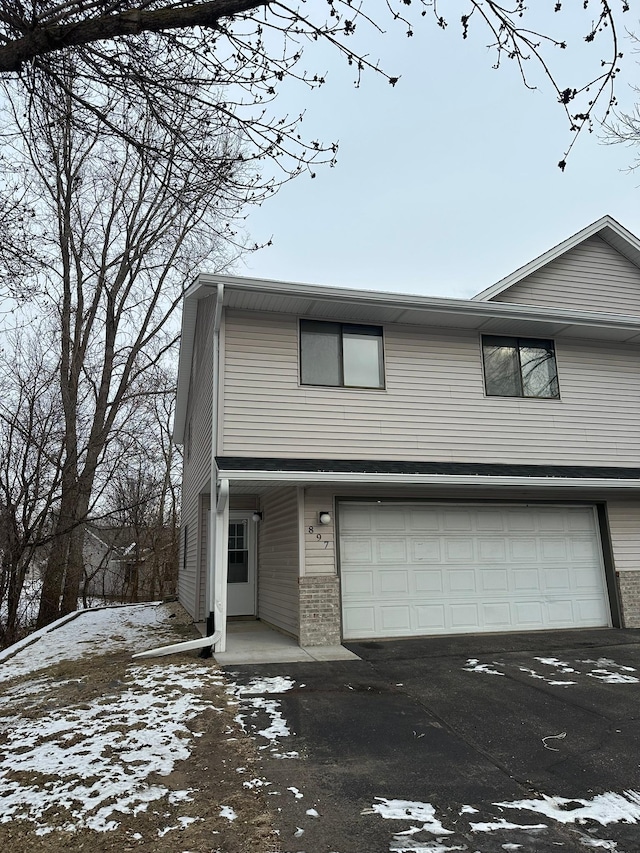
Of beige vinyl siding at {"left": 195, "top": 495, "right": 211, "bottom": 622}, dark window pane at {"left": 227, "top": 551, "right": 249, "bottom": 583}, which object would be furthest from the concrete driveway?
dark window pane at {"left": 227, "top": 551, "right": 249, "bottom": 583}

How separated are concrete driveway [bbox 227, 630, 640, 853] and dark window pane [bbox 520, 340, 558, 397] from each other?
14.4 ft

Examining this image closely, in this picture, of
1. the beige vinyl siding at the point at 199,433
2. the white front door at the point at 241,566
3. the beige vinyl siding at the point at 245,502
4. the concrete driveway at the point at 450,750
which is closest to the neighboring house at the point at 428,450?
the beige vinyl siding at the point at 199,433

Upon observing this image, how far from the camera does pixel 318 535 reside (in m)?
8.59

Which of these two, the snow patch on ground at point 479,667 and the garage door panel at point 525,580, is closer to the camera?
the snow patch on ground at point 479,667

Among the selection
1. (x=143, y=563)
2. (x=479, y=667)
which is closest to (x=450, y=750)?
(x=479, y=667)

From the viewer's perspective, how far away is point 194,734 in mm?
4738

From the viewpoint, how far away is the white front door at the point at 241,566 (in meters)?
11.6

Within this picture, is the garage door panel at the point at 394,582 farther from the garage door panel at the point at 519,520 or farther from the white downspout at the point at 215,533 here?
the white downspout at the point at 215,533

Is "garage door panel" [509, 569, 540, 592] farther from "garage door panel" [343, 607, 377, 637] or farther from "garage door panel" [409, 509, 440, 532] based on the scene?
"garage door panel" [343, 607, 377, 637]

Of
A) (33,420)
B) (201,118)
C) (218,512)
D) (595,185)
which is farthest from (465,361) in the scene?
(33,420)

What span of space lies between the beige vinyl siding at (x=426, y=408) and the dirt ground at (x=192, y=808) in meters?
3.94

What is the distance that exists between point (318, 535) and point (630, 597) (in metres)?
5.62

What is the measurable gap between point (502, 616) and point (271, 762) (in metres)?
6.18

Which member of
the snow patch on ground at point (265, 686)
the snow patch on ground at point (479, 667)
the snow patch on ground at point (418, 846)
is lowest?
the snow patch on ground at point (418, 846)
